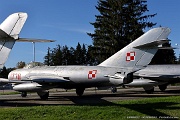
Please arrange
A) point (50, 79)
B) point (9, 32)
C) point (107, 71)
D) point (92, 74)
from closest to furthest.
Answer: point (9, 32), point (107, 71), point (92, 74), point (50, 79)

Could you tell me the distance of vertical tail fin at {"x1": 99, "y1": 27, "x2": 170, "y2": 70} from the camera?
17031 mm

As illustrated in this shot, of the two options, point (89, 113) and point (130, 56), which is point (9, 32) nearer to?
point (89, 113)

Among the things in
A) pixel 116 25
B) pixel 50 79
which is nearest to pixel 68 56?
pixel 116 25

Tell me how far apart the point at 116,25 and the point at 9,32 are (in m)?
38.1

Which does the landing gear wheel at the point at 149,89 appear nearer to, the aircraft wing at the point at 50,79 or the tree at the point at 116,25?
the aircraft wing at the point at 50,79

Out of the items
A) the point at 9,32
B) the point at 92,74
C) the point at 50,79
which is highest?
the point at 9,32

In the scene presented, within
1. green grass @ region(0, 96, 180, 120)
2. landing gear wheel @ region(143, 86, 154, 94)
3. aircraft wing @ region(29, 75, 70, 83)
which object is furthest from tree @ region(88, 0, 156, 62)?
green grass @ region(0, 96, 180, 120)

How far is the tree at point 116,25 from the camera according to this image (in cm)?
5184

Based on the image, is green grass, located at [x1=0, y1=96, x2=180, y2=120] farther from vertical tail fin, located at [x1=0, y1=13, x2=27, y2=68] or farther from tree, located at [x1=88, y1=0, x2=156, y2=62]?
tree, located at [x1=88, y1=0, x2=156, y2=62]

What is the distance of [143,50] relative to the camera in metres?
17.4

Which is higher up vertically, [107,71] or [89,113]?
[107,71]

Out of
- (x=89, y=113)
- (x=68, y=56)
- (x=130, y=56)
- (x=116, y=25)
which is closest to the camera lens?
(x=89, y=113)

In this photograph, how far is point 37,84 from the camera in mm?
19734

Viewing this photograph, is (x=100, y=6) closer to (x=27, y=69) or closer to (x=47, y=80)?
(x=27, y=69)
